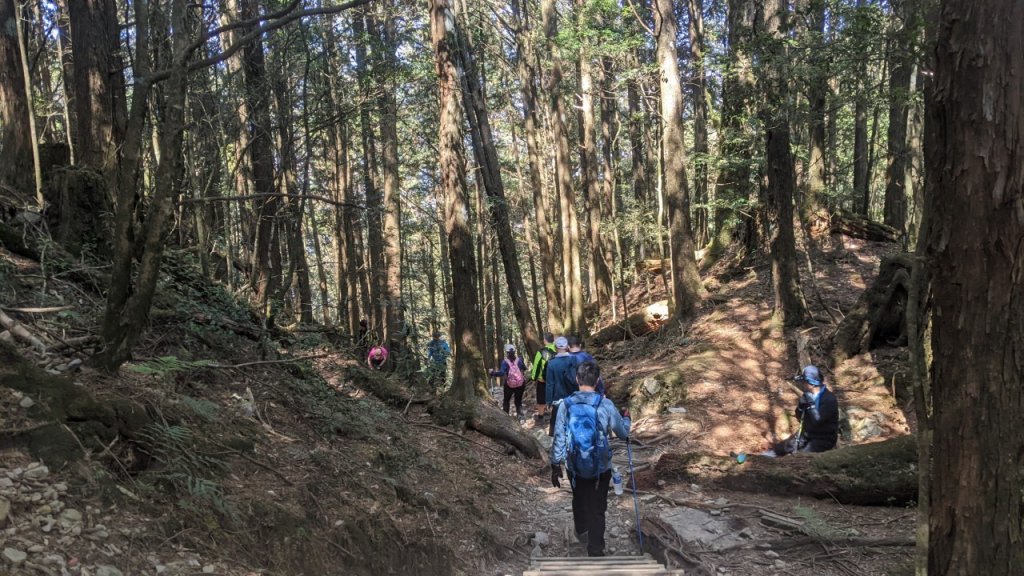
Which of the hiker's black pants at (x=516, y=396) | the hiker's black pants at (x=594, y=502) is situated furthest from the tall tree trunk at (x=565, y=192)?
the hiker's black pants at (x=594, y=502)

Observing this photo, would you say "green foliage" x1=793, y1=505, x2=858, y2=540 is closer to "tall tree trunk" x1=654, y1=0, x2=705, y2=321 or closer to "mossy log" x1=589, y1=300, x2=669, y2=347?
"tall tree trunk" x1=654, y1=0, x2=705, y2=321

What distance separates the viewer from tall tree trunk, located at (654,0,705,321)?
1488 cm

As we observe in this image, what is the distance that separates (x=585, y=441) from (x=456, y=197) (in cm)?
589

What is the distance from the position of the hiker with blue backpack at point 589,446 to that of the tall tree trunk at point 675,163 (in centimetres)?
1035

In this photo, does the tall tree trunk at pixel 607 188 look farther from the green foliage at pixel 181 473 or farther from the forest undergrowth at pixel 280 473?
the green foliage at pixel 181 473

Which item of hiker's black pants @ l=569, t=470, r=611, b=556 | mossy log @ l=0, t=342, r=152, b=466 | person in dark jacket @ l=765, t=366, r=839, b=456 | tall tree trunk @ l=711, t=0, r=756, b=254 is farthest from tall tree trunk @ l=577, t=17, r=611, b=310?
mossy log @ l=0, t=342, r=152, b=466

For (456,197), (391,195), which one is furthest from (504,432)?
(391,195)

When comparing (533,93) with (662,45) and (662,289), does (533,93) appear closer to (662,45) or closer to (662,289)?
(662,45)

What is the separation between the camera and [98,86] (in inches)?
286

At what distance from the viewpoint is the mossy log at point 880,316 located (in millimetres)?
11391

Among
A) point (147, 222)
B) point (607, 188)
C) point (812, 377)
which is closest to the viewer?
point (147, 222)

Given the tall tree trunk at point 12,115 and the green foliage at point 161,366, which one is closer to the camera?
the green foliage at point 161,366

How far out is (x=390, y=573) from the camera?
493 cm

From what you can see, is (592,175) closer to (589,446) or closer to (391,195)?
(391,195)
